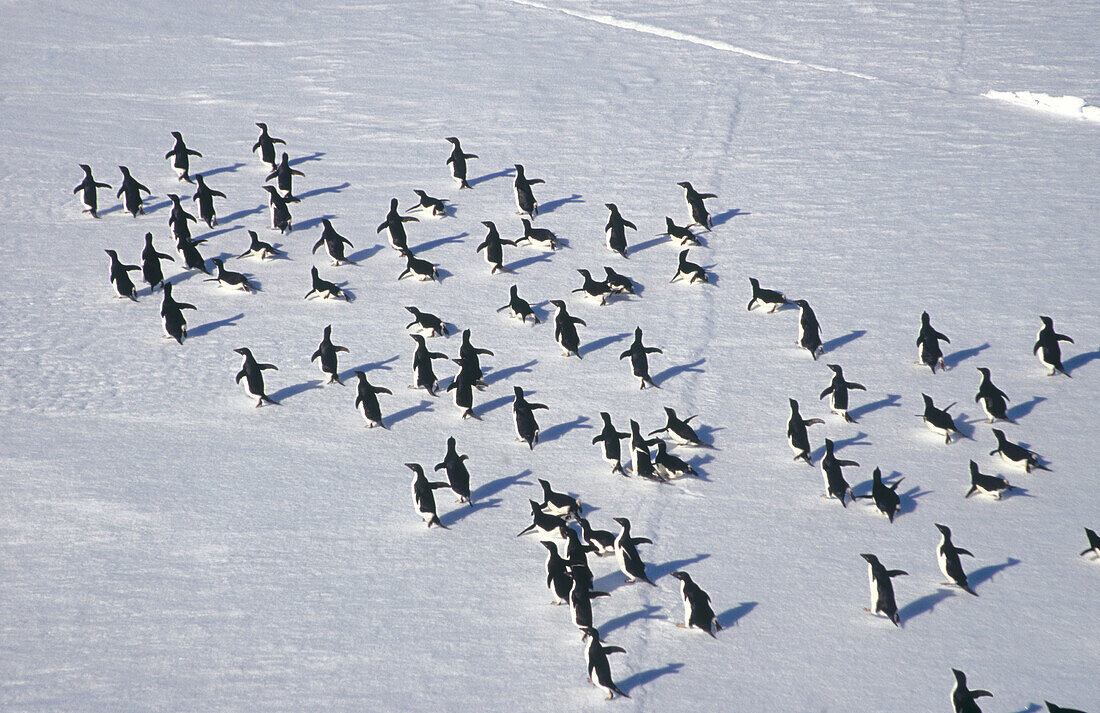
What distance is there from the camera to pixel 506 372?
8.47m

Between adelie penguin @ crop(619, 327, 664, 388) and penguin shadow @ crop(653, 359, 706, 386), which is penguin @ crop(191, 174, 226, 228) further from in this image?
penguin shadow @ crop(653, 359, 706, 386)

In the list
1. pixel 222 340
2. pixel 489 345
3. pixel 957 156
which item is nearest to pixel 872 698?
pixel 489 345

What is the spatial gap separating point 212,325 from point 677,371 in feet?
12.7

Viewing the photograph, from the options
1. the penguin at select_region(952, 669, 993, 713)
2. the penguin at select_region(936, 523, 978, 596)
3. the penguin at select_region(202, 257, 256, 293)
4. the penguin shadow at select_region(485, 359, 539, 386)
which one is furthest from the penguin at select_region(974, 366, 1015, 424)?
the penguin at select_region(202, 257, 256, 293)

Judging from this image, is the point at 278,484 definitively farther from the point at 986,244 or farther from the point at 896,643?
the point at 986,244

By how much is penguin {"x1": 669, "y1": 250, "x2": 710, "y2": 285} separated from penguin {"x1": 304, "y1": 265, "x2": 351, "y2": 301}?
118 inches

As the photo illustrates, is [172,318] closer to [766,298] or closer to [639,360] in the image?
[639,360]

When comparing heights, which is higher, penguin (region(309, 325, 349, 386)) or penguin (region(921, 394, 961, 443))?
penguin (region(921, 394, 961, 443))

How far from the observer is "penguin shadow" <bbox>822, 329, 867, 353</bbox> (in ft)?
29.1

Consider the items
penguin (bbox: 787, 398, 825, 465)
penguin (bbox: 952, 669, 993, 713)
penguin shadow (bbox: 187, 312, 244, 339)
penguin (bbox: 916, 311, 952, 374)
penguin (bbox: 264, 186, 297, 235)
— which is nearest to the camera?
penguin (bbox: 952, 669, 993, 713)

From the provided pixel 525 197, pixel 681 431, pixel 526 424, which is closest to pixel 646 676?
pixel 681 431

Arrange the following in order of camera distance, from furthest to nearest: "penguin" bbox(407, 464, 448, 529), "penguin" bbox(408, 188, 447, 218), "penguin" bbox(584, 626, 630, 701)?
"penguin" bbox(408, 188, 447, 218) → "penguin" bbox(407, 464, 448, 529) → "penguin" bbox(584, 626, 630, 701)

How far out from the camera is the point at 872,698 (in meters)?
5.35

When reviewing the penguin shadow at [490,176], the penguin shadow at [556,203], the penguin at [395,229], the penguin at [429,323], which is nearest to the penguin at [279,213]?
the penguin at [395,229]
